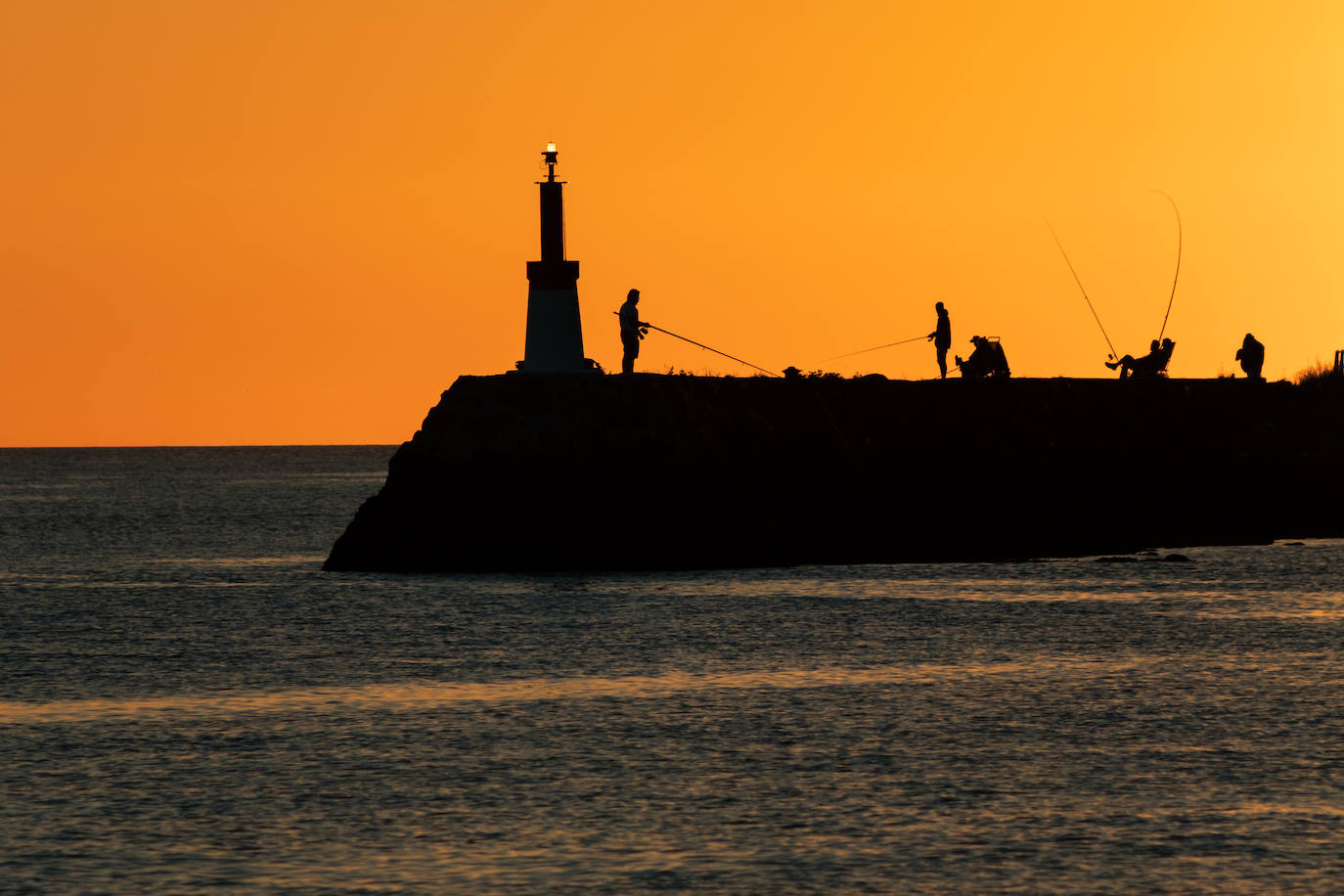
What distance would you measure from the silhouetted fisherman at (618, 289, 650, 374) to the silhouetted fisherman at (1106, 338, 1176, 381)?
16.2m

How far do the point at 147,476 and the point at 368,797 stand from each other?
164724 millimetres

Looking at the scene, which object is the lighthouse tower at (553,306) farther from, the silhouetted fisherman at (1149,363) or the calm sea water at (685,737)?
the silhouetted fisherman at (1149,363)

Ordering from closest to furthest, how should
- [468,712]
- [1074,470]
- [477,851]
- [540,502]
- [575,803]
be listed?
1. [477,851]
2. [575,803]
3. [468,712]
4. [540,502]
5. [1074,470]

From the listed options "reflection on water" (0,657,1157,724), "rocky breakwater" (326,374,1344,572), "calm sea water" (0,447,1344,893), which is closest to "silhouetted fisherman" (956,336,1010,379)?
"rocky breakwater" (326,374,1344,572)

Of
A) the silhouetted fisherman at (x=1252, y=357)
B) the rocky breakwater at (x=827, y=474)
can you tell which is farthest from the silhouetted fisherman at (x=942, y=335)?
the silhouetted fisherman at (x=1252, y=357)

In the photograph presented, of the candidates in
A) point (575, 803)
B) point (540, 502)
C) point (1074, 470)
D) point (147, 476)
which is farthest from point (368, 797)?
point (147, 476)

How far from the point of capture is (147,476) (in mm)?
175250

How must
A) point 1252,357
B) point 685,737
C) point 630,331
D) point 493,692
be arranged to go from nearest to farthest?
point 685,737 < point 493,692 < point 630,331 < point 1252,357

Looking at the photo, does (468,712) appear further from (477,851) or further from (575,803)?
(477,851)

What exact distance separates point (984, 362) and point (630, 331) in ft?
37.4

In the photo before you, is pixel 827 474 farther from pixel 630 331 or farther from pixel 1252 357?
pixel 1252 357

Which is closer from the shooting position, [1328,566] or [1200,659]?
[1200,659]

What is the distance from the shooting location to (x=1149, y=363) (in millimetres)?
50219

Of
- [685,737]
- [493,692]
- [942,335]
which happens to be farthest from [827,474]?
[685,737]
